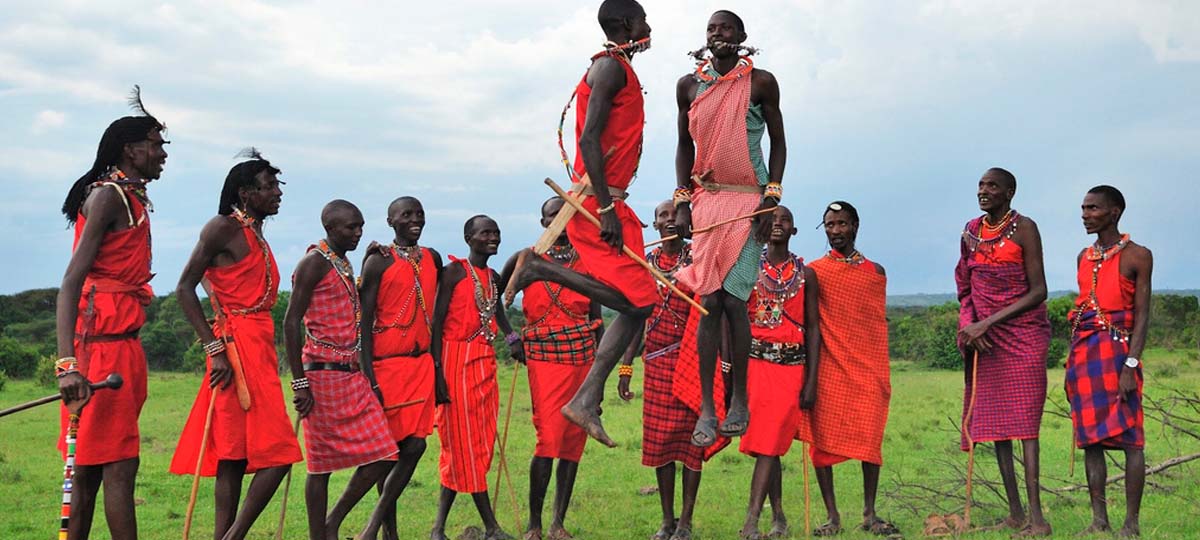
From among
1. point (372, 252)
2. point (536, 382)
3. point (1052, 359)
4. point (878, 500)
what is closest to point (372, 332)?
point (372, 252)

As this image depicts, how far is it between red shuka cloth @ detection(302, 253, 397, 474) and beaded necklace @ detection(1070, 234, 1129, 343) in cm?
540

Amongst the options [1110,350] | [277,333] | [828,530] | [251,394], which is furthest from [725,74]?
[277,333]

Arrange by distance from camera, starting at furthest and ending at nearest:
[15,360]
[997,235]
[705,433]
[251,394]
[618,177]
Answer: [15,360] → [997,235] → [251,394] → [705,433] → [618,177]

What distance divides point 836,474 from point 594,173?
8.77 metres

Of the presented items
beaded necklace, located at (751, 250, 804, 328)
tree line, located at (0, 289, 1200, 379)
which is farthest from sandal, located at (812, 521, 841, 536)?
tree line, located at (0, 289, 1200, 379)

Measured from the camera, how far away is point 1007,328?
9.10 metres

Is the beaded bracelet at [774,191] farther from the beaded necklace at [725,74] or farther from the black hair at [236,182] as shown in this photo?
the black hair at [236,182]

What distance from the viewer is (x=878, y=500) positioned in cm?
1215

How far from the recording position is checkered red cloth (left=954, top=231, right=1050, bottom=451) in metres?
9.02

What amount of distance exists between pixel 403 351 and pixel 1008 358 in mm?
4834

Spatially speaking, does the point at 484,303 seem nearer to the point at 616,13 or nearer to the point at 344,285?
the point at 344,285

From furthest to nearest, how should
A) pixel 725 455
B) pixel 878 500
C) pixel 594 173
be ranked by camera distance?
pixel 725 455, pixel 878 500, pixel 594 173

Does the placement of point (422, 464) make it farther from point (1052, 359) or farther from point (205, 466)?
point (1052, 359)

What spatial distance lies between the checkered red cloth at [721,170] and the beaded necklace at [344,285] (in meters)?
2.46
